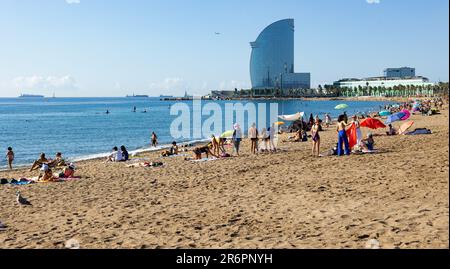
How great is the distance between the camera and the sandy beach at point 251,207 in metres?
5.78

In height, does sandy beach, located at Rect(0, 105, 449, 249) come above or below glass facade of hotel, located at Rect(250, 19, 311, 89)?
below

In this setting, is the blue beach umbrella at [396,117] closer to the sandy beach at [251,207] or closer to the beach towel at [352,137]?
the beach towel at [352,137]

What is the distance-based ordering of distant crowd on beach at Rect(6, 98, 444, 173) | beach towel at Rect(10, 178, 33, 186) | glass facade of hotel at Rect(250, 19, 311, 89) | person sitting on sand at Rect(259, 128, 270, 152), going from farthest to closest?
1. glass facade of hotel at Rect(250, 19, 311, 89)
2. person sitting on sand at Rect(259, 128, 270, 152)
3. distant crowd on beach at Rect(6, 98, 444, 173)
4. beach towel at Rect(10, 178, 33, 186)

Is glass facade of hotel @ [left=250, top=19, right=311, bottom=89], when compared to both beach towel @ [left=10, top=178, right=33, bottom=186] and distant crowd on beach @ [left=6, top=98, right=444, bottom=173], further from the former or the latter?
beach towel @ [left=10, top=178, right=33, bottom=186]

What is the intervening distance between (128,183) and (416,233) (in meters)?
8.06

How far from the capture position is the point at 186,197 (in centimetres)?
932

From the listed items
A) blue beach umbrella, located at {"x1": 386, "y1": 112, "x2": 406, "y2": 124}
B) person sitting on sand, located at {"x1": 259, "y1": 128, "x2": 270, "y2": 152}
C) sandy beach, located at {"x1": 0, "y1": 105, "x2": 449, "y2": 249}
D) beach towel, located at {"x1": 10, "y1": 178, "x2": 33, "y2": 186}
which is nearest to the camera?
sandy beach, located at {"x1": 0, "y1": 105, "x2": 449, "y2": 249}

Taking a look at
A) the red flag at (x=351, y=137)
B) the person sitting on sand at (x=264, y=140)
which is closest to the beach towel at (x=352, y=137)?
the red flag at (x=351, y=137)

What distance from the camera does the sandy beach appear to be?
5781 millimetres

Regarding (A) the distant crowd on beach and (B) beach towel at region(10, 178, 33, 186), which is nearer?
(B) beach towel at region(10, 178, 33, 186)

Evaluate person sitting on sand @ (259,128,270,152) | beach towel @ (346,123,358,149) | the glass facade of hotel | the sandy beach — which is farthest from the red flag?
the glass facade of hotel

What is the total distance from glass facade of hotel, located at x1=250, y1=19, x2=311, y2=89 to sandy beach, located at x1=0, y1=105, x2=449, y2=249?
177m

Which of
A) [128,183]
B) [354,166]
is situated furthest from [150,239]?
[354,166]
